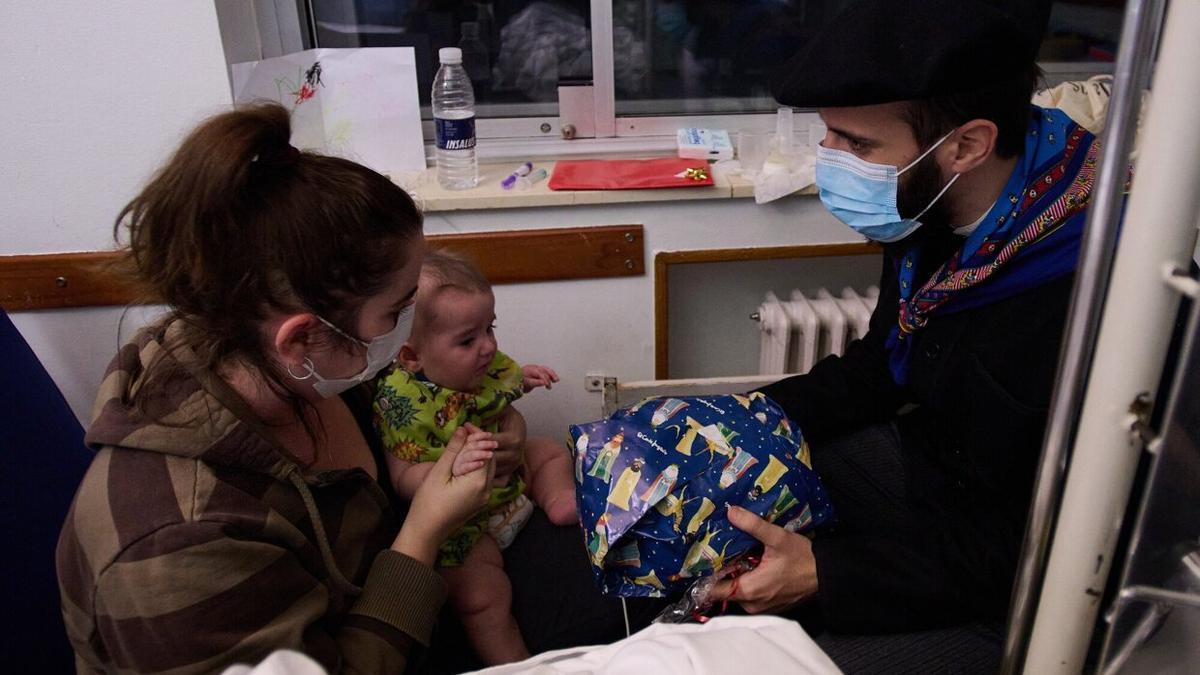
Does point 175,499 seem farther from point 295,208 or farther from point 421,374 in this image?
point 421,374

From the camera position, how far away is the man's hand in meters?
1.17

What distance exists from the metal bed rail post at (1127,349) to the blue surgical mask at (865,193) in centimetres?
70

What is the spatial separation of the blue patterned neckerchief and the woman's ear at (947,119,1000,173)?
0.17 ft

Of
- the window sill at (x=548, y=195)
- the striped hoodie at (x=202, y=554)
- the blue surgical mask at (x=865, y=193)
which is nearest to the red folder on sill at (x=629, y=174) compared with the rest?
the window sill at (x=548, y=195)

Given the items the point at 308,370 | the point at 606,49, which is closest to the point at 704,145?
the point at 606,49

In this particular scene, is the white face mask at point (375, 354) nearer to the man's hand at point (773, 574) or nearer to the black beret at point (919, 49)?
the man's hand at point (773, 574)

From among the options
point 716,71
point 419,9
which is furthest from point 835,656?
point 419,9

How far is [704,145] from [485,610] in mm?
1216

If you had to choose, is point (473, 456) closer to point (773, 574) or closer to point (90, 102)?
point (773, 574)

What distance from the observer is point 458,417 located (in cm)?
145

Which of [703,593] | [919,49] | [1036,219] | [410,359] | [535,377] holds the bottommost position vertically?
[703,593]

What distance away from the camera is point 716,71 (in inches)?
85.0

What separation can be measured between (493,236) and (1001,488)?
1.12 meters

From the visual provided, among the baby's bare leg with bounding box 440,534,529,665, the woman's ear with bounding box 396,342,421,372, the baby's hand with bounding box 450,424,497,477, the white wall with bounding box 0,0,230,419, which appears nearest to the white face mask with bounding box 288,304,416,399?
the baby's hand with bounding box 450,424,497,477
